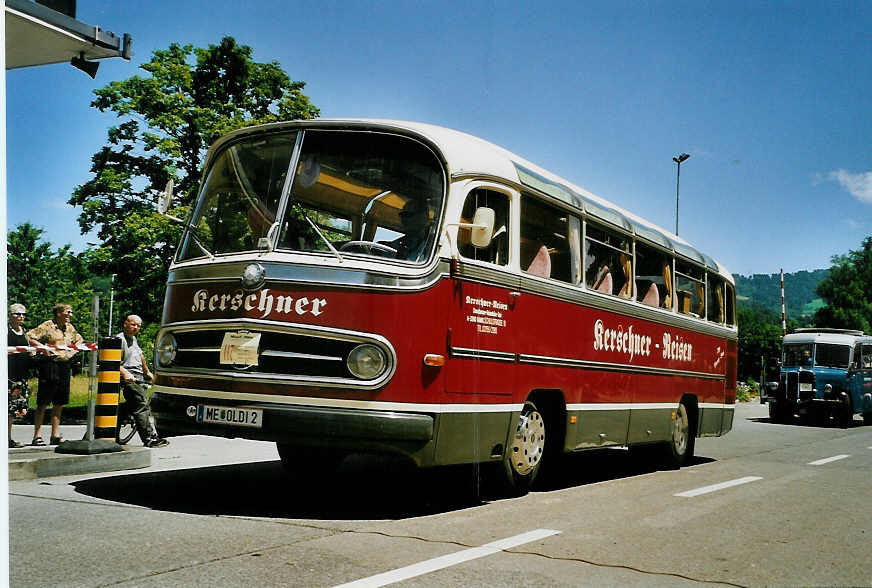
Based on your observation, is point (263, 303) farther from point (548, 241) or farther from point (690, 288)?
point (690, 288)

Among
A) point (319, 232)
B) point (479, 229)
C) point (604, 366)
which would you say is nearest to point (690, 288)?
point (604, 366)

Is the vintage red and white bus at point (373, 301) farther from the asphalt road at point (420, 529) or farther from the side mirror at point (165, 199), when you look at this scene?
the asphalt road at point (420, 529)

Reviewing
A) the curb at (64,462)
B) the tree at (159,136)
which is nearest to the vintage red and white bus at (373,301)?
the curb at (64,462)

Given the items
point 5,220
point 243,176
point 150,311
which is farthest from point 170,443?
point 150,311

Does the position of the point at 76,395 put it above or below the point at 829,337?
below

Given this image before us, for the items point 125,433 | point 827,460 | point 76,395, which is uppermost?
point 76,395

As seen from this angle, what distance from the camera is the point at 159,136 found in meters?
29.9

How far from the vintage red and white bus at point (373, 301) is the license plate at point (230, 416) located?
0.5 inches

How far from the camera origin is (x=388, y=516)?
711 centimetres

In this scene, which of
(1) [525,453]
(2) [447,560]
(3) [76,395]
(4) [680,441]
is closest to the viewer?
(2) [447,560]

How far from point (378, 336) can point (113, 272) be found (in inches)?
920

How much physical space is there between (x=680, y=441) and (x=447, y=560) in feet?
27.1

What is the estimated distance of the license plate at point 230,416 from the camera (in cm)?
683

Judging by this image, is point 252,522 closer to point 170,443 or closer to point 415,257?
point 415,257
